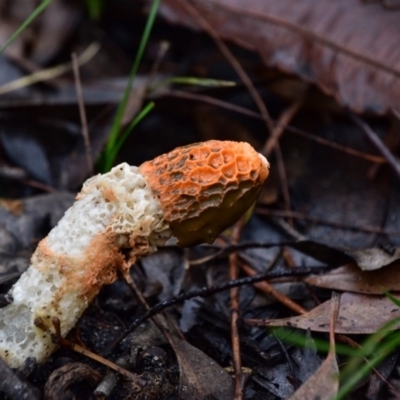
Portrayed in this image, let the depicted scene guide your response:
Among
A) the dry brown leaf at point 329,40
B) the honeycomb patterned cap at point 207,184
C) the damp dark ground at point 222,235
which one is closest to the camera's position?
the honeycomb patterned cap at point 207,184

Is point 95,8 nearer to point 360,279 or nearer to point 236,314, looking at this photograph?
point 236,314

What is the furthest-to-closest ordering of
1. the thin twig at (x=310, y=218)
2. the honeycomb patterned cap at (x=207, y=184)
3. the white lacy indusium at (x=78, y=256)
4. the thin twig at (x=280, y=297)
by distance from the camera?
the thin twig at (x=310, y=218) < the thin twig at (x=280, y=297) < the white lacy indusium at (x=78, y=256) < the honeycomb patterned cap at (x=207, y=184)

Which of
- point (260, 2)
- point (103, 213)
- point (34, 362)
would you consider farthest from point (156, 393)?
point (260, 2)

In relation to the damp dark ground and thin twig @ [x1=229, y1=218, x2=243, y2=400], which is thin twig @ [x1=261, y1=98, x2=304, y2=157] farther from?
thin twig @ [x1=229, y1=218, x2=243, y2=400]

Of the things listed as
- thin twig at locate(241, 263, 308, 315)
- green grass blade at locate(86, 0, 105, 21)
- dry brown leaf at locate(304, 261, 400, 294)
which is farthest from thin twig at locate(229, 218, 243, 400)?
green grass blade at locate(86, 0, 105, 21)

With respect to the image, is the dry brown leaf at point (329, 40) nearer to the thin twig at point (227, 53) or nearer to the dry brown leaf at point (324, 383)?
the thin twig at point (227, 53)

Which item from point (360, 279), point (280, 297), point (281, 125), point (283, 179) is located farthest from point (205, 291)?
point (281, 125)

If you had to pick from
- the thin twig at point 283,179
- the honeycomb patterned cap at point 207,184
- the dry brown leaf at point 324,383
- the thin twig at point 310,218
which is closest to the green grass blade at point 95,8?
the thin twig at point 283,179
